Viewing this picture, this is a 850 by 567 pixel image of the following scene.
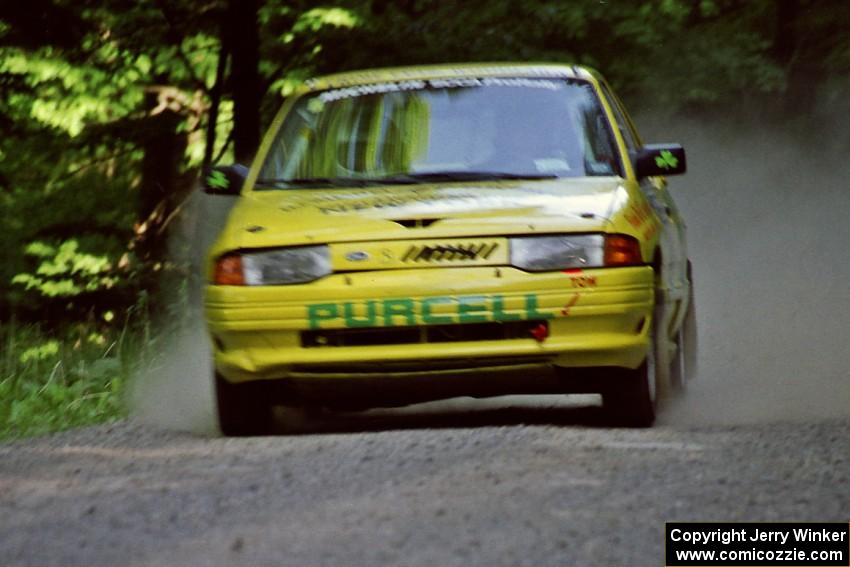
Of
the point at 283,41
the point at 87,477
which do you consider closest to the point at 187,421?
the point at 87,477

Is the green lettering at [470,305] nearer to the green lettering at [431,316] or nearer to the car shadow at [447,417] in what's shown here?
→ the green lettering at [431,316]

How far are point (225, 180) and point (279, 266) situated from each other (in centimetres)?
124

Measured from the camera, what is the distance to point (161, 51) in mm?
17609

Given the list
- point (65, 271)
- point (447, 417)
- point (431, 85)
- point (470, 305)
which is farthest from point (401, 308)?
point (65, 271)

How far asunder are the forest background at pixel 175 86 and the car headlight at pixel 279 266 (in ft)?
12.6

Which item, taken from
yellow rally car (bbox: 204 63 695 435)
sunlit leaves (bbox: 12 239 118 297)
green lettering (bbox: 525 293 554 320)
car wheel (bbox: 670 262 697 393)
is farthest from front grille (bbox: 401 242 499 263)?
sunlit leaves (bbox: 12 239 118 297)

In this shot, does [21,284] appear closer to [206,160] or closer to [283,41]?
[206,160]

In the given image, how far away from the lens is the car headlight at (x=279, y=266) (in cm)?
792

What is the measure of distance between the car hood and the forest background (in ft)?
12.1

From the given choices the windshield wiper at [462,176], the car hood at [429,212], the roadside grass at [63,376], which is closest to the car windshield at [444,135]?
the windshield wiper at [462,176]

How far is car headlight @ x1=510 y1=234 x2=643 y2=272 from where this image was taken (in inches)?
309

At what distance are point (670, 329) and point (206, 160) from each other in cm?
977

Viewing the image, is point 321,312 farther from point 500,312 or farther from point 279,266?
point 500,312

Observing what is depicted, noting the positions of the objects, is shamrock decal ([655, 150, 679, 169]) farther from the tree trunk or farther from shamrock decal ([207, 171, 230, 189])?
the tree trunk
